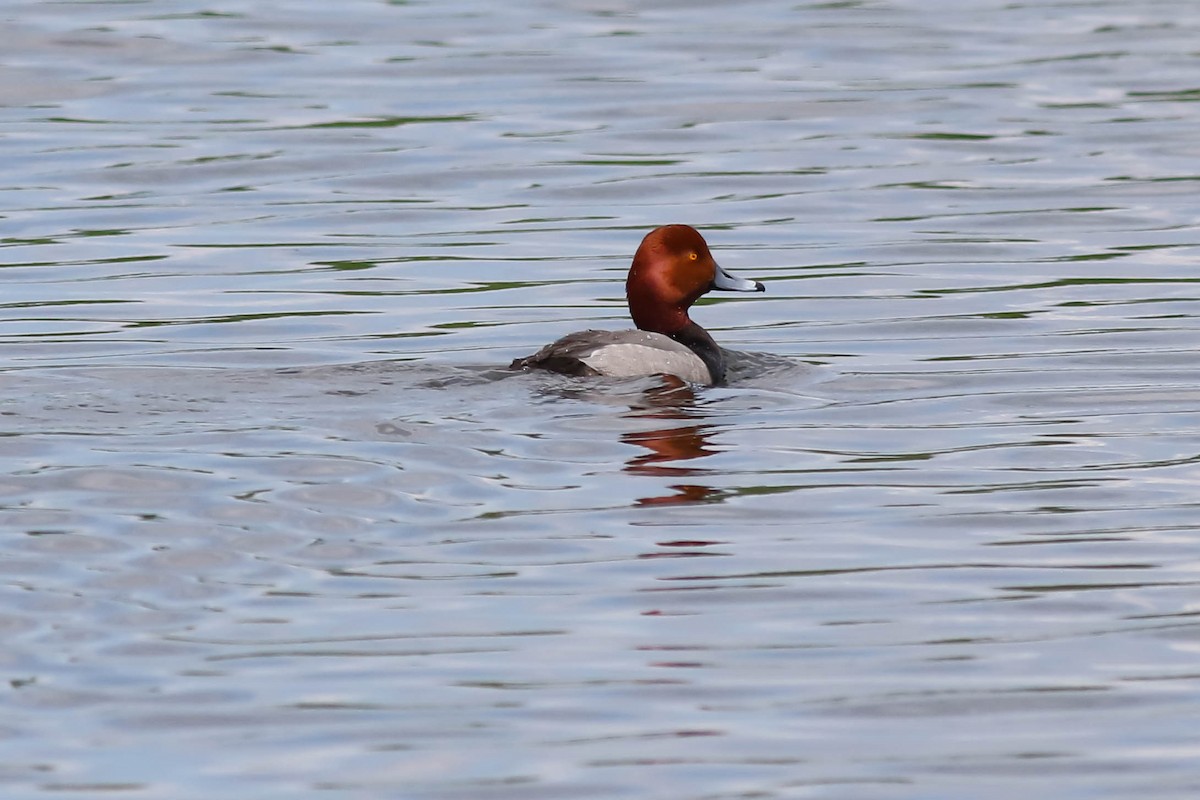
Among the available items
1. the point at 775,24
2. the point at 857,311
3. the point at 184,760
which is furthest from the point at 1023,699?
the point at 775,24

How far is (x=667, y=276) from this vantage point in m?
10.9

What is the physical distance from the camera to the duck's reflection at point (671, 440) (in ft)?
26.5

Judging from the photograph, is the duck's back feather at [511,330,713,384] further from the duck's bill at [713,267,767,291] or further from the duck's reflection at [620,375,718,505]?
the duck's bill at [713,267,767,291]

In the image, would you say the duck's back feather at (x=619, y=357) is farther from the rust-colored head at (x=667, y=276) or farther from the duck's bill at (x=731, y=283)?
the duck's bill at (x=731, y=283)

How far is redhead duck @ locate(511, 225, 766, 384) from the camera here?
33.0 ft

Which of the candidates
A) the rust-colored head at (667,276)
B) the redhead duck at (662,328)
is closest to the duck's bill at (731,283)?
the redhead duck at (662,328)

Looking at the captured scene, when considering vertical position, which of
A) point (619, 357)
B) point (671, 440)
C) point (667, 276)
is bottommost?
point (671, 440)

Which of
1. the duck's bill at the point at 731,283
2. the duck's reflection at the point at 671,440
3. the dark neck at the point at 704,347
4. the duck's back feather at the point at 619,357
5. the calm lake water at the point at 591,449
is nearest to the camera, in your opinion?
the calm lake water at the point at 591,449

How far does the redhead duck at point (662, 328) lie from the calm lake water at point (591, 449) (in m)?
0.18

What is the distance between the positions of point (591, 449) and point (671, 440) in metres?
0.40

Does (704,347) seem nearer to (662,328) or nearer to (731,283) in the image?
(662,328)

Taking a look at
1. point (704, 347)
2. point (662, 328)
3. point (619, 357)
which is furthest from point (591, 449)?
point (662, 328)

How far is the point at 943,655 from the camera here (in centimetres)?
623

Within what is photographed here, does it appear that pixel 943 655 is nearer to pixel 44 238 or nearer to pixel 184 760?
pixel 184 760
